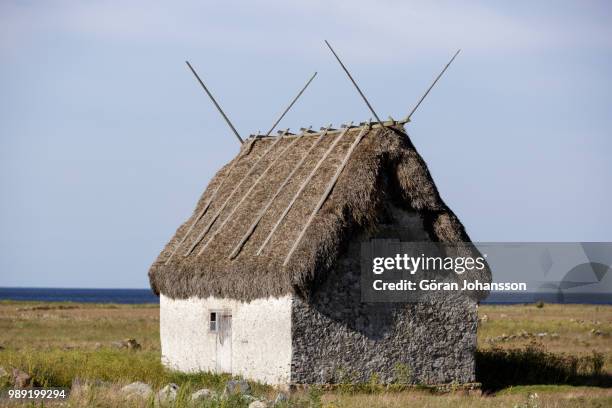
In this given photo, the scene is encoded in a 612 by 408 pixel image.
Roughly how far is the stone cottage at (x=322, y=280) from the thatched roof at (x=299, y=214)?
3 centimetres

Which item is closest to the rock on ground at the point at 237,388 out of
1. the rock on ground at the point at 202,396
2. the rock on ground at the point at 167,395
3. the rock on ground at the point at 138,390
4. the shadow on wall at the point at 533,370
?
the rock on ground at the point at 202,396

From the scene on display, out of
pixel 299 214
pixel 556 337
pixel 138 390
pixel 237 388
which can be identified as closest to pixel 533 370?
pixel 299 214

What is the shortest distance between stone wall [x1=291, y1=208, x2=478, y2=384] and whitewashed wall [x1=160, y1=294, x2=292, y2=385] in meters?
0.50

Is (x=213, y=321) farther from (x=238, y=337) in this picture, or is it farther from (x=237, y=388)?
(x=237, y=388)

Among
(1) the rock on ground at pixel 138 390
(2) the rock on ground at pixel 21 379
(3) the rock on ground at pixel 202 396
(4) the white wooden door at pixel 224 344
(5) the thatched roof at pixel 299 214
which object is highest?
(5) the thatched roof at pixel 299 214

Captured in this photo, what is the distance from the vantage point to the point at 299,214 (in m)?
22.0

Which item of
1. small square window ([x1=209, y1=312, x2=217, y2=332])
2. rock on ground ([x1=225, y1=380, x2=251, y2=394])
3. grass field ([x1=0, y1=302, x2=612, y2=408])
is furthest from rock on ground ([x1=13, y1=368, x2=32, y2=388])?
small square window ([x1=209, y1=312, x2=217, y2=332])

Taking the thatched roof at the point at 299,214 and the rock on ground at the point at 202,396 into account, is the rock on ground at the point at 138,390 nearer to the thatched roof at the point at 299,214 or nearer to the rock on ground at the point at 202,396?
the rock on ground at the point at 202,396

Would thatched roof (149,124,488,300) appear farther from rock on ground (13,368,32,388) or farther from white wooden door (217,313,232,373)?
rock on ground (13,368,32,388)

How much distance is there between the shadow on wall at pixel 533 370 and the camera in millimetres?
23766

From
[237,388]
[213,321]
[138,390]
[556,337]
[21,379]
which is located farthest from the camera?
[556,337]

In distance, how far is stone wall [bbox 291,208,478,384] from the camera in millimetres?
20844

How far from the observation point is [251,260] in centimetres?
2214

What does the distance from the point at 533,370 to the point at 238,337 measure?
7.05 metres
